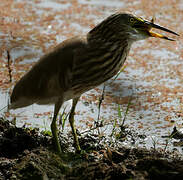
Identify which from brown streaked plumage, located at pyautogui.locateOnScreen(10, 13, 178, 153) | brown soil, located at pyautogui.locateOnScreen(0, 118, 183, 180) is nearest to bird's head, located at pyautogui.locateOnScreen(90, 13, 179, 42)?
brown streaked plumage, located at pyautogui.locateOnScreen(10, 13, 178, 153)

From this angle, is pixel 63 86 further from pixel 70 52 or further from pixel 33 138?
pixel 33 138

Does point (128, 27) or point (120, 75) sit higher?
point (128, 27)

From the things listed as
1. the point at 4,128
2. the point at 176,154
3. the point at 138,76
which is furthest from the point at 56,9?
the point at 176,154

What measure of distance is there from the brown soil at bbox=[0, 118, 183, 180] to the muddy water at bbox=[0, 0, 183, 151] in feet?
0.94

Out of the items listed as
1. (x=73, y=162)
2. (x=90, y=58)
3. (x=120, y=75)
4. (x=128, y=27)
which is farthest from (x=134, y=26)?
(x=120, y=75)

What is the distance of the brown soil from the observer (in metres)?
2.73

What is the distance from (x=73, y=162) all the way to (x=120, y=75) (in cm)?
163

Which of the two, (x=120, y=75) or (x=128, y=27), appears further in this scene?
(x=120, y=75)

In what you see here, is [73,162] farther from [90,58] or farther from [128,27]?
[128,27]

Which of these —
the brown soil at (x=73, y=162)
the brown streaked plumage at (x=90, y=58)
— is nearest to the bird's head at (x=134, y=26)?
the brown streaked plumage at (x=90, y=58)

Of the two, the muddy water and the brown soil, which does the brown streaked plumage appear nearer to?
the brown soil

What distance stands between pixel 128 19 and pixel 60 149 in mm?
1085

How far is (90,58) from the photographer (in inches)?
120

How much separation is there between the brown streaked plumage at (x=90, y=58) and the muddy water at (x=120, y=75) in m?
0.59
